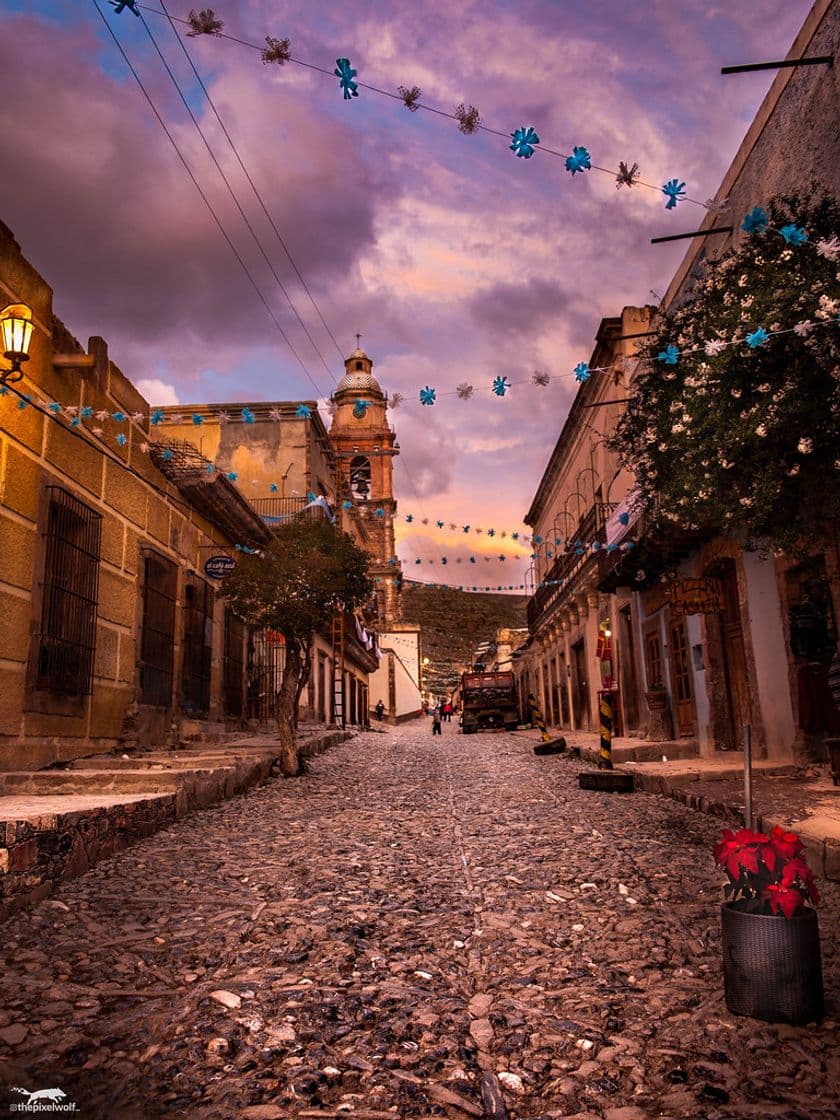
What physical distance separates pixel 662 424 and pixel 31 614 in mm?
6784

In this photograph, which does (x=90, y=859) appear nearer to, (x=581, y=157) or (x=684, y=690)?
(x=581, y=157)

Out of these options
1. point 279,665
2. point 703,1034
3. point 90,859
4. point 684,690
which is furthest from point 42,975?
point 279,665

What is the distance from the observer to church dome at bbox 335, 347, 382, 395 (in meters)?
56.6

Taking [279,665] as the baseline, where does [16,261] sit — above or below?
above

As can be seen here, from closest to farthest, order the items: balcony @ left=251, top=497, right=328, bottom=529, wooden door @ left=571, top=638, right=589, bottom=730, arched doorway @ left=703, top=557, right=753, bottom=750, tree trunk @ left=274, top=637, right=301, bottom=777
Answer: tree trunk @ left=274, top=637, right=301, bottom=777, arched doorway @ left=703, top=557, right=753, bottom=750, wooden door @ left=571, top=638, right=589, bottom=730, balcony @ left=251, top=497, right=328, bottom=529

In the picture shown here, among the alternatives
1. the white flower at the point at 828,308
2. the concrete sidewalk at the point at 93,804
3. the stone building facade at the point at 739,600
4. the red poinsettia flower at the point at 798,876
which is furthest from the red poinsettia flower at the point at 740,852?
the stone building facade at the point at 739,600

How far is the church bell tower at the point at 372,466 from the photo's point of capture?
54062 millimetres

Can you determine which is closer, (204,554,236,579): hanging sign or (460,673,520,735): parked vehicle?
(204,554,236,579): hanging sign

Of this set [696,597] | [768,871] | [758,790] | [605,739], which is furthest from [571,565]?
[768,871]

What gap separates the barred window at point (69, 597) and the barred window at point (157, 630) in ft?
5.94

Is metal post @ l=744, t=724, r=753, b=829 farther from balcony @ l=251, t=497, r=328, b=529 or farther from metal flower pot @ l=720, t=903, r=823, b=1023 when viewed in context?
balcony @ l=251, t=497, r=328, b=529

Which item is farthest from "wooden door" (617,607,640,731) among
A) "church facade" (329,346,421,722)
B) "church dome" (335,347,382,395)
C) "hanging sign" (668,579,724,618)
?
"church dome" (335,347,382,395)

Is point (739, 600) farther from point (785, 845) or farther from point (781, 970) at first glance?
point (781, 970)

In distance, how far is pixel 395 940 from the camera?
3.95m
